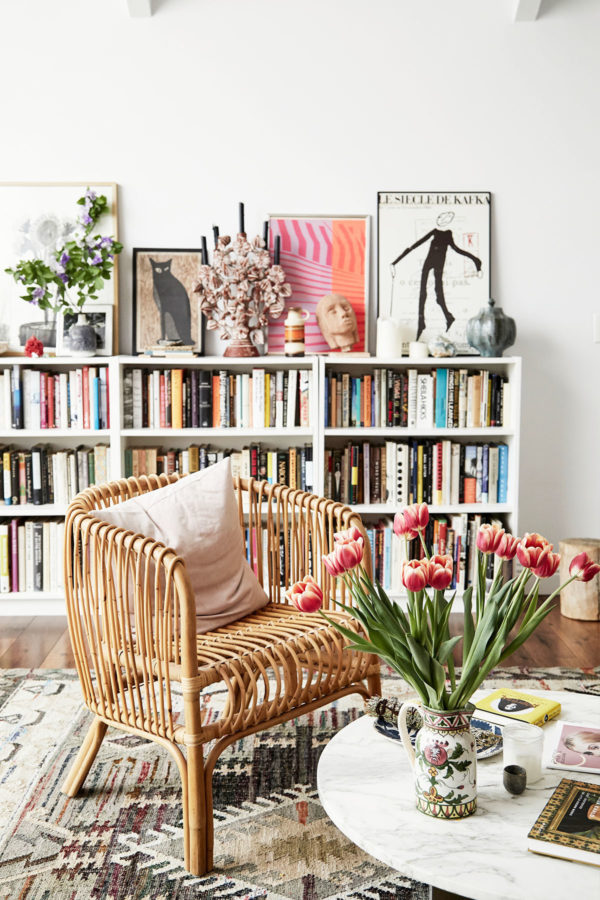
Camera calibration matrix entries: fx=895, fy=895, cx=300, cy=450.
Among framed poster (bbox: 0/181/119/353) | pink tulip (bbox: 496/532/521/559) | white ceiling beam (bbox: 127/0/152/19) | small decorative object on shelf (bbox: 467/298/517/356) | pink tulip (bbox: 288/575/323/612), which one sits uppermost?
white ceiling beam (bbox: 127/0/152/19)

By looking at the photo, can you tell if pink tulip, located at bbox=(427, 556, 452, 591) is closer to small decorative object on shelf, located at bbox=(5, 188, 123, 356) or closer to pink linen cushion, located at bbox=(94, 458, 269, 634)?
pink linen cushion, located at bbox=(94, 458, 269, 634)

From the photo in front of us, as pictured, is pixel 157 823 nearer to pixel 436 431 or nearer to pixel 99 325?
pixel 436 431

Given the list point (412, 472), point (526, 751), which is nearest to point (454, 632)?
point (412, 472)

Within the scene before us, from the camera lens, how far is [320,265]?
3846 mm

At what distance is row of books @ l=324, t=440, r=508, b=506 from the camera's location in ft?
12.2

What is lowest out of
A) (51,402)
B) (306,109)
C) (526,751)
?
(526,751)

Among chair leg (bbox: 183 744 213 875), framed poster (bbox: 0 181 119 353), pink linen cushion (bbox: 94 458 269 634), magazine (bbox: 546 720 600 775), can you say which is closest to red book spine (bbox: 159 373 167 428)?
framed poster (bbox: 0 181 119 353)

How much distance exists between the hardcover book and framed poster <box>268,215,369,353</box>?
99.6 inches

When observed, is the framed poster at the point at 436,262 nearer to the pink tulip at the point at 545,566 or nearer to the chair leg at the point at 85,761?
the chair leg at the point at 85,761

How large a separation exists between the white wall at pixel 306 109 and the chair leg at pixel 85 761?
2.07 m

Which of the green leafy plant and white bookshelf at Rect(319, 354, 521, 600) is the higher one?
the green leafy plant

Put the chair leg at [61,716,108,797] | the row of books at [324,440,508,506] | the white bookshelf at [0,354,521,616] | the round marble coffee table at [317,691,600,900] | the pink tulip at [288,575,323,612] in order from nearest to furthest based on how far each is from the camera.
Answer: the round marble coffee table at [317,691,600,900], the pink tulip at [288,575,323,612], the chair leg at [61,716,108,797], the white bookshelf at [0,354,521,616], the row of books at [324,440,508,506]

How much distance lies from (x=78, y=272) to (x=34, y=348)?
36 cm

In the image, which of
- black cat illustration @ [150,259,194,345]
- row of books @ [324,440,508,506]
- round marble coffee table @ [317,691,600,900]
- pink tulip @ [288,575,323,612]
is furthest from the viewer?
black cat illustration @ [150,259,194,345]
